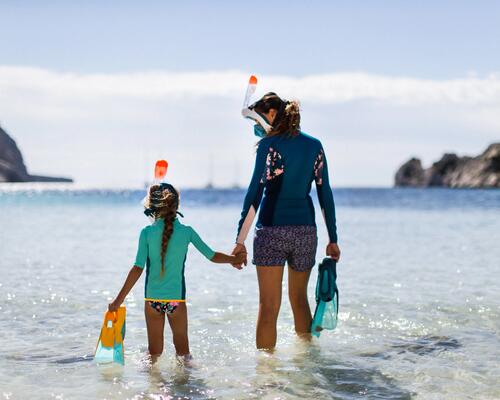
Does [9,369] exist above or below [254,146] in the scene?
below

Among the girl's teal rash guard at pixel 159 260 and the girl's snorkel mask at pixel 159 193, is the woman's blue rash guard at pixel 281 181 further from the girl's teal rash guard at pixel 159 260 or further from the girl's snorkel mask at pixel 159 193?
the girl's snorkel mask at pixel 159 193

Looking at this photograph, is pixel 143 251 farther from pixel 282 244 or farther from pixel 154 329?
pixel 282 244

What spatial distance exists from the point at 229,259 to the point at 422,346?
2.32 m

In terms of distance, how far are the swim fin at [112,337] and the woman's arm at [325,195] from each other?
5.90ft

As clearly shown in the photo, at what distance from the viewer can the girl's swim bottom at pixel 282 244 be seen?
5.91 meters

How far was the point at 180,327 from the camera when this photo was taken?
5680 millimetres

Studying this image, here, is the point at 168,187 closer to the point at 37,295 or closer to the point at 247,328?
the point at 247,328

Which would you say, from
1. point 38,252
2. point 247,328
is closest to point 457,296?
point 247,328

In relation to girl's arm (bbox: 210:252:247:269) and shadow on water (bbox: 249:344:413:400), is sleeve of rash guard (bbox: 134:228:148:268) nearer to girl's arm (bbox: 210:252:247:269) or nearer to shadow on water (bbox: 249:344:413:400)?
girl's arm (bbox: 210:252:247:269)

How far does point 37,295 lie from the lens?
10.0m

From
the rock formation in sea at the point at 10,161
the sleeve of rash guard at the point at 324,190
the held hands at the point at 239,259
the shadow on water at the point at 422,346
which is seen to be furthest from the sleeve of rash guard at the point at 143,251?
the rock formation in sea at the point at 10,161

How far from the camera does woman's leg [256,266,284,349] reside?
602 centimetres

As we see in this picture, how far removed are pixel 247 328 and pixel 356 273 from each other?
5335 millimetres

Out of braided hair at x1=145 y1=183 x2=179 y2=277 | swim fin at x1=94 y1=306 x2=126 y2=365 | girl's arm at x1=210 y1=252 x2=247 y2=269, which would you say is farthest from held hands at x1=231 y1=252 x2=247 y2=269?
swim fin at x1=94 y1=306 x2=126 y2=365
